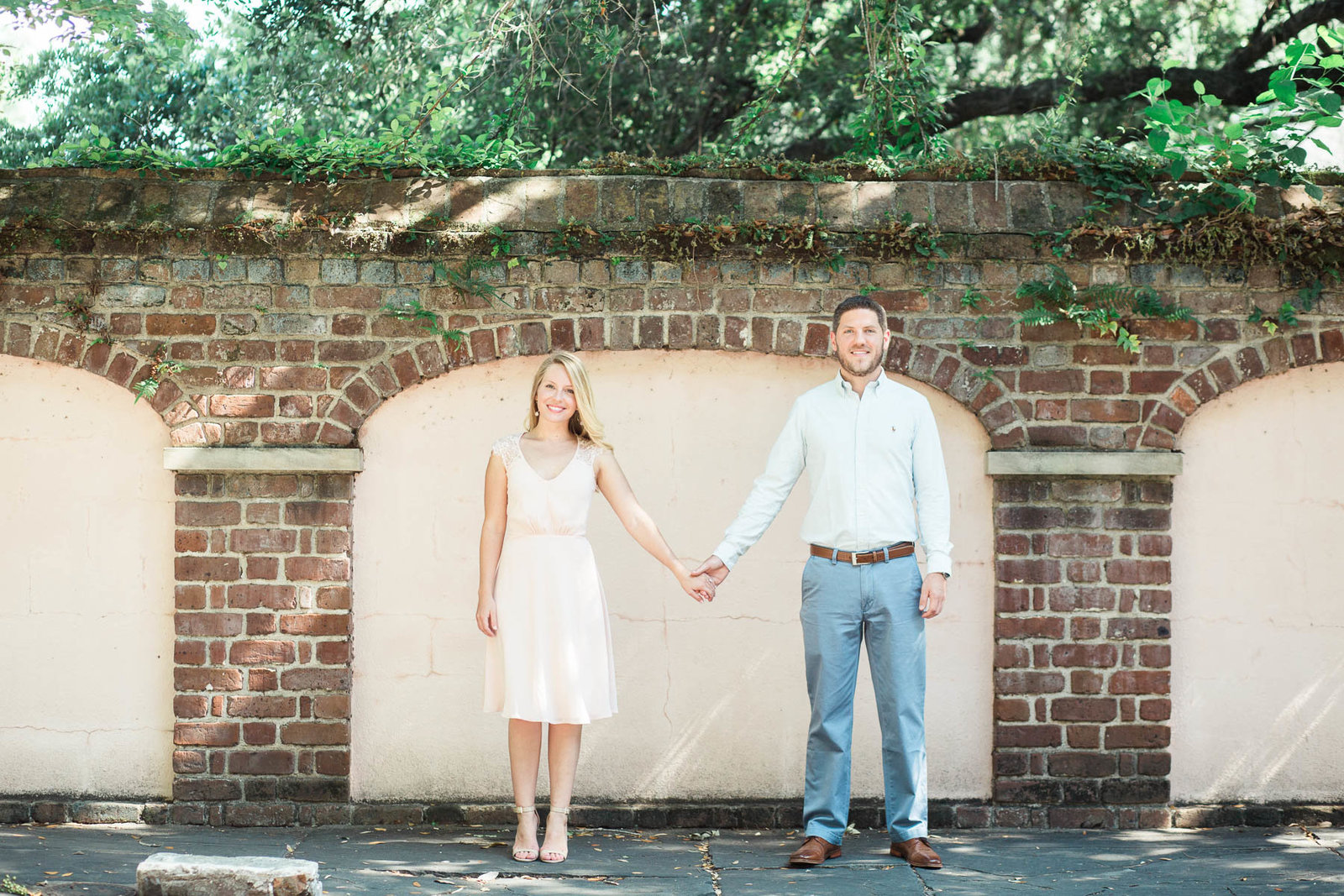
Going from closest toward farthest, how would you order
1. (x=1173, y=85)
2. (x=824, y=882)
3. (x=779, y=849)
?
(x=824, y=882) → (x=779, y=849) → (x=1173, y=85)

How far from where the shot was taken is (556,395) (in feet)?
13.3

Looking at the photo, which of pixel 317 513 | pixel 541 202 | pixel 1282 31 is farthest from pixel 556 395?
pixel 1282 31

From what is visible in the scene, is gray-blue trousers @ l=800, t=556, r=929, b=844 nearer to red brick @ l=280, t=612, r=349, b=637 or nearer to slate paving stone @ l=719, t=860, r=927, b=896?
slate paving stone @ l=719, t=860, r=927, b=896

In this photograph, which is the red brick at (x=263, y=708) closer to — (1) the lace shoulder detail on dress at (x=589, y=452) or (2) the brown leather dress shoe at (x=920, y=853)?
(1) the lace shoulder detail on dress at (x=589, y=452)

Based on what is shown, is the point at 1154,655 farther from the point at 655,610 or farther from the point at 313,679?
the point at 313,679

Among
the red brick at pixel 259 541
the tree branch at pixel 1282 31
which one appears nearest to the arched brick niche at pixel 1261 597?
the red brick at pixel 259 541

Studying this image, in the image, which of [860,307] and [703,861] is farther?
[703,861]

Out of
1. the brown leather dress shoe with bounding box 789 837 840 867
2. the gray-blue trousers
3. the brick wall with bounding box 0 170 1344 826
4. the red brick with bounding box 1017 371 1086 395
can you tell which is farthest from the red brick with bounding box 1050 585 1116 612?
the brown leather dress shoe with bounding box 789 837 840 867

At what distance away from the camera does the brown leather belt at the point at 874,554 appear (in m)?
3.94

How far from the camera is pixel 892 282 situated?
15.1ft

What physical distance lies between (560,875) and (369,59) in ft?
20.1

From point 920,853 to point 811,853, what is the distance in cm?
37

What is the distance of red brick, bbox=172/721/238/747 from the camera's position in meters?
4.57

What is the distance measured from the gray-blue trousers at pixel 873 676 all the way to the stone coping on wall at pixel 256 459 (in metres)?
1.91
